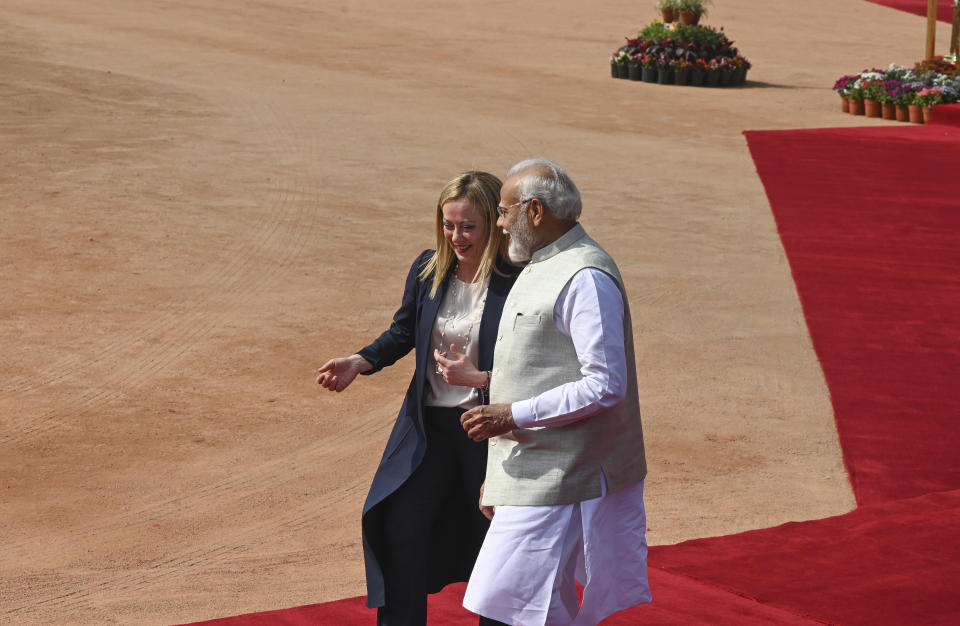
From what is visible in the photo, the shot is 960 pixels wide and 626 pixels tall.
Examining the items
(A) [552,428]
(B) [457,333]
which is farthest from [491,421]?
(B) [457,333]

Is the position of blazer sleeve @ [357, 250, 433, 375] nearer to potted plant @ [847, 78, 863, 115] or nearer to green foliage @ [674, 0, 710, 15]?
potted plant @ [847, 78, 863, 115]

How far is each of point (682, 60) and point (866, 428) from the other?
1989 centimetres

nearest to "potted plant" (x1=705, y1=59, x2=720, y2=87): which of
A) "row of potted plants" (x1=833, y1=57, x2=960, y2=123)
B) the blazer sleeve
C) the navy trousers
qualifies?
"row of potted plants" (x1=833, y1=57, x2=960, y2=123)

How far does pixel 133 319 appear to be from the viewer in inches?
444

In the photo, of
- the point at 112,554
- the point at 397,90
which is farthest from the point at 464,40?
the point at 112,554

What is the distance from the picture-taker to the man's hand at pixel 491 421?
396cm

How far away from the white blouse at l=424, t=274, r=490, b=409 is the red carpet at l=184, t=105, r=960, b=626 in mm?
1307

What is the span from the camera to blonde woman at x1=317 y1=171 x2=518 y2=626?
460 cm

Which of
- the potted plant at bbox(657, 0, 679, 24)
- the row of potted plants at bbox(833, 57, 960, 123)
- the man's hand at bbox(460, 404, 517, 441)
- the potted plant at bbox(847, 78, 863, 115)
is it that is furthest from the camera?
the potted plant at bbox(657, 0, 679, 24)

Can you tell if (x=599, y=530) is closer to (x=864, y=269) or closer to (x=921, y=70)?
(x=864, y=269)

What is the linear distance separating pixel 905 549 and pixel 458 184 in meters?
3.08

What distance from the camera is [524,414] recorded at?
3.93 metres

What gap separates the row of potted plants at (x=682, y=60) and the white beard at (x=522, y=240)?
955 inches

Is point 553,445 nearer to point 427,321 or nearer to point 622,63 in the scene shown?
point 427,321
